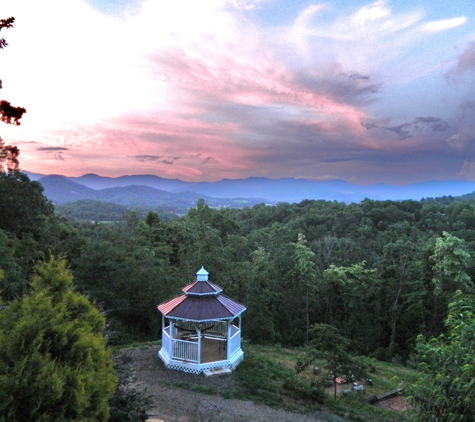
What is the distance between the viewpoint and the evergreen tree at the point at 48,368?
3.50m

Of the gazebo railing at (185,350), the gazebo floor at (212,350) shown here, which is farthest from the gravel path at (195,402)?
the gazebo floor at (212,350)

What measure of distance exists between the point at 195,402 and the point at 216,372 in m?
1.88

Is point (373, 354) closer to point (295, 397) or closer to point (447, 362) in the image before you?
point (295, 397)

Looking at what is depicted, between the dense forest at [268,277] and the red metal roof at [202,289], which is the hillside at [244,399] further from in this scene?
the dense forest at [268,277]

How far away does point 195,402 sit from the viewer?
28.7 ft

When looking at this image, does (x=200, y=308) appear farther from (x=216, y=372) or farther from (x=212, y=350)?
(x=212, y=350)

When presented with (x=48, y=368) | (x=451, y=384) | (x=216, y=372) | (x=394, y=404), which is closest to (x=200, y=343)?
(x=216, y=372)

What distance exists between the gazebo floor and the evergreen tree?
736 centimetres

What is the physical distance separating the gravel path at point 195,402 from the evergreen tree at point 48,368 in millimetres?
2395

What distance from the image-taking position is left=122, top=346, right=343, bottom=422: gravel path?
7.98m

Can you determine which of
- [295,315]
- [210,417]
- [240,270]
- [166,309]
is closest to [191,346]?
[166,309]

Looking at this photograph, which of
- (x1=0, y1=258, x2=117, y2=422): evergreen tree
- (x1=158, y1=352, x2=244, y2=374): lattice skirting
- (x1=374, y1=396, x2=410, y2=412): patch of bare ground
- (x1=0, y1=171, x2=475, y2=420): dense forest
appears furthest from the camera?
(x1=0, y1=171, x2=475, y2=420): dense forest

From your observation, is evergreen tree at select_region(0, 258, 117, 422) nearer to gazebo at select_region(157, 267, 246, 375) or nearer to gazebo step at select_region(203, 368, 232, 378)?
gazebo at select_region(157, 267, 246, 375)

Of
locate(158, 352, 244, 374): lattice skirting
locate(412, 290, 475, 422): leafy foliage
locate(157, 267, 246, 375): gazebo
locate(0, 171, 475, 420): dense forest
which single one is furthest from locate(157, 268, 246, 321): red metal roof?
locate(412, 290, 475, 422): leafy foliage
